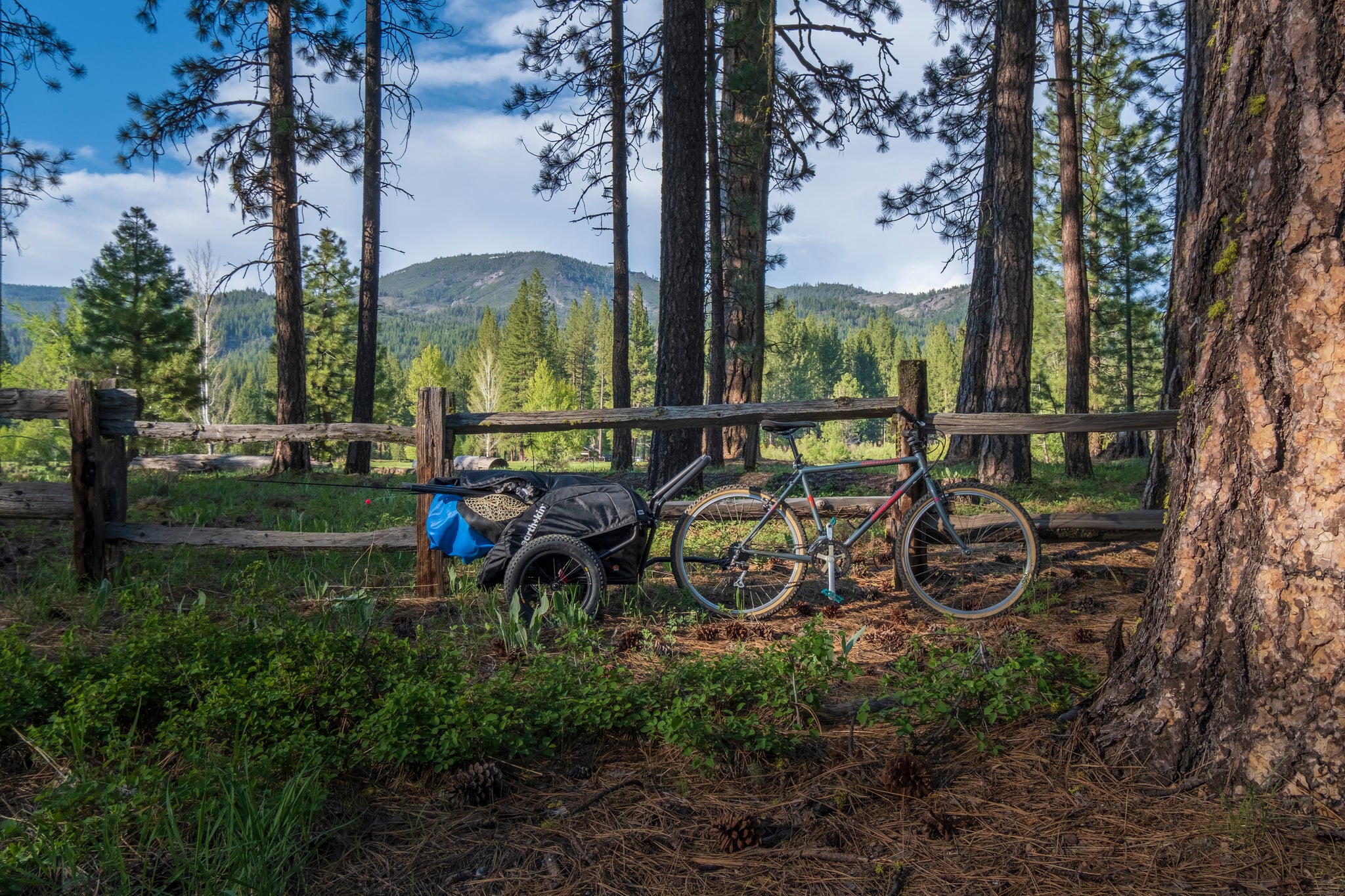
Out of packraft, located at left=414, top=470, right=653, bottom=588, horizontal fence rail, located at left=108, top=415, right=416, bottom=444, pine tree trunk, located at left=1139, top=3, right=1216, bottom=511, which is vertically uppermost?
pine tree trunk, located at left=1139, top=3, right=1216, bottom=511

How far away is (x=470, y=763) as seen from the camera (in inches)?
94.7

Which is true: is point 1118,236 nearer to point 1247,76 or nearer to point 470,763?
point 1247,76

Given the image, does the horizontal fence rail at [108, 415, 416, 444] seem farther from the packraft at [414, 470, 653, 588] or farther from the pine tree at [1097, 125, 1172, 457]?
the pine tree at [1097, 125, 1172, 457]

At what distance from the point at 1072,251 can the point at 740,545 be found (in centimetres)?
1348

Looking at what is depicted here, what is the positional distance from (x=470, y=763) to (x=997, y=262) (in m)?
9.67

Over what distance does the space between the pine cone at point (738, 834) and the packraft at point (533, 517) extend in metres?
2.09

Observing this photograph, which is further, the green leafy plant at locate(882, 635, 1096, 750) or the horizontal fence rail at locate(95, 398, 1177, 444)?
the horizontal fence rail at locate(95, 398, 1177, 444)

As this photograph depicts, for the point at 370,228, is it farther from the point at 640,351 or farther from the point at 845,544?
the point at 640,351

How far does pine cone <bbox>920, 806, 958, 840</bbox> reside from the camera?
6.62 ft

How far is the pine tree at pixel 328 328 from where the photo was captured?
98.5 ft

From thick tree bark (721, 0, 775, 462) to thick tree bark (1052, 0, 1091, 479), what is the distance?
217 inches

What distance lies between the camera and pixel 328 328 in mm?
30938

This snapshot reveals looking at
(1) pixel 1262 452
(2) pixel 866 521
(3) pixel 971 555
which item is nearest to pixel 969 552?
(3) pixel 971 555

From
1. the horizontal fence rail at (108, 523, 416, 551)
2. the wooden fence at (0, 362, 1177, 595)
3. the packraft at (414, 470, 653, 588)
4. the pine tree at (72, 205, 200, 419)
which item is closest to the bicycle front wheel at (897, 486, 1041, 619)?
the wooden fence at (0, 362, 1177, 595)
